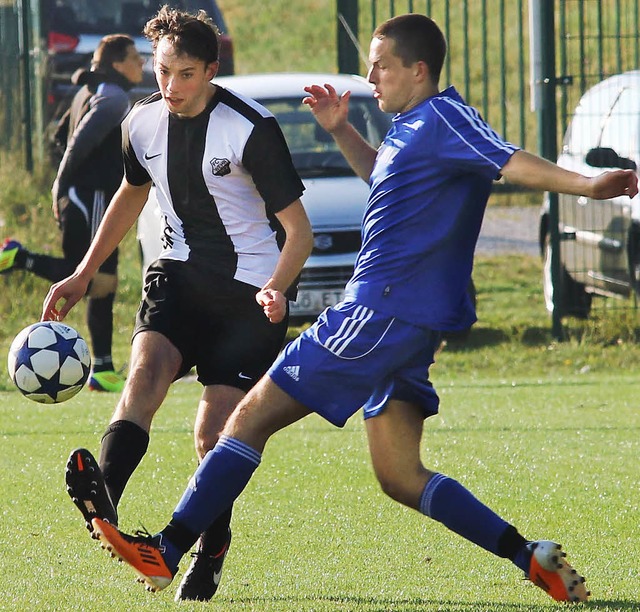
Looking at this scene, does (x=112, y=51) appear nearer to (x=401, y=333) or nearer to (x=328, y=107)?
(x=328, y=107)

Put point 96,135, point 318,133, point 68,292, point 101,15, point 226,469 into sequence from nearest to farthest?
point 226,469
point 68,292
point 96,135
point 318,133
point 101,15

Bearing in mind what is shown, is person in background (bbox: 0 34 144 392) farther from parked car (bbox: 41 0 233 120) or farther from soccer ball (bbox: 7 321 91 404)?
parked car (bbox: 41 0 233 120)

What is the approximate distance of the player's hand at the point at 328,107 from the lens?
4902 mm

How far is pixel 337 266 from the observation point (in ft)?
37.1

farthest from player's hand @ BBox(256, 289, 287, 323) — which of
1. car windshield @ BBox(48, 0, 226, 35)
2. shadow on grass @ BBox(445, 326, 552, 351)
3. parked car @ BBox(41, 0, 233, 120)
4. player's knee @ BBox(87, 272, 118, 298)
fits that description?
car windshield @ BBox(48, 0, 226, 35)

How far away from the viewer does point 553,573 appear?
173 inches

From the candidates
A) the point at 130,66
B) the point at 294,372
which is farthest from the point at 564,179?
the point at 130,66

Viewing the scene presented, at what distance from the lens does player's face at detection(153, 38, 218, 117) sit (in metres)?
4.81

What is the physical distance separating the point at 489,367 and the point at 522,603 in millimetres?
6816

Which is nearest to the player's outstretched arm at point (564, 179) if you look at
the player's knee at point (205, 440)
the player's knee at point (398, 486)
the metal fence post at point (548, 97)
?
the player's knee at point (398, 486)

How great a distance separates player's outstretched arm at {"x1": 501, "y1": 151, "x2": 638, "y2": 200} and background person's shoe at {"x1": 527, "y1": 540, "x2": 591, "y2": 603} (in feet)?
3.68

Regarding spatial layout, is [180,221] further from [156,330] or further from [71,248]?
[71,248]

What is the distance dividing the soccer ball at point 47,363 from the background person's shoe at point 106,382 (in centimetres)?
465

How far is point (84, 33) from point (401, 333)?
13166 mm
